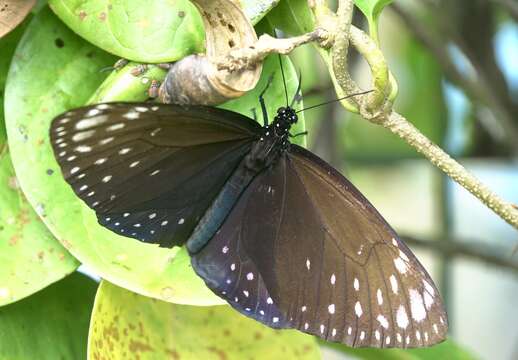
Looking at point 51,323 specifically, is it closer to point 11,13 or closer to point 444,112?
point 11,13

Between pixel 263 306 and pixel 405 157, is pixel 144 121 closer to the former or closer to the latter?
pixel 263 306

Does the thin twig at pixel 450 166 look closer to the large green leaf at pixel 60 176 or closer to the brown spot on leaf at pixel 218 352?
the large green leaf at pixel 60 176

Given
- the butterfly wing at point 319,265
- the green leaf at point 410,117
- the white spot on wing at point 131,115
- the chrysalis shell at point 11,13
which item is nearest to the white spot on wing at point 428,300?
the butterfly wing at point 319,265

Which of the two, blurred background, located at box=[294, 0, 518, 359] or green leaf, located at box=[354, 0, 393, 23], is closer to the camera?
green leaf, located at box=[354, 0, 393, 23]

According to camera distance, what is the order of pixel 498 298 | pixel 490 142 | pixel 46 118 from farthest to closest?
pixel 498 298, pixel 490 142, pixel 46 118

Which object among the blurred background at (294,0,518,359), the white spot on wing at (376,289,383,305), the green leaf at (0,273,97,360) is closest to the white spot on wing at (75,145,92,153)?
the green leaf at (0,273,97,360)

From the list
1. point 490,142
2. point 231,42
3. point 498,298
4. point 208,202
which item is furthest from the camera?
point 498,298

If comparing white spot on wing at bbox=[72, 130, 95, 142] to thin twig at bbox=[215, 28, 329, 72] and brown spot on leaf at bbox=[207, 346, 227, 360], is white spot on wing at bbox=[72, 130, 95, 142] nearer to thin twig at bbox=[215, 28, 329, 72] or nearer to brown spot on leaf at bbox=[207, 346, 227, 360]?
thin twig at bbox=[215, 28, 329, 72]

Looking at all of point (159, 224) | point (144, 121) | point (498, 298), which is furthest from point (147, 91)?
point (498, 298)
